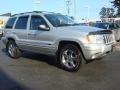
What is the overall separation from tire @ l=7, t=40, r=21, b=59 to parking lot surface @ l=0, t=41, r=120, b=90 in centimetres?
65

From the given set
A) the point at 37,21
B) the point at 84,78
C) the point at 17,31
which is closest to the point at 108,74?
the point at 84,78

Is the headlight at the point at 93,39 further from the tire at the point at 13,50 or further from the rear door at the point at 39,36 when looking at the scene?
the tire at the point at 13,50

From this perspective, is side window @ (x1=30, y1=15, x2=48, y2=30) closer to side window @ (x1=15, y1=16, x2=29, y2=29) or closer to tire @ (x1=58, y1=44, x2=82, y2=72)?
side window @ (x1=15, y1=16, x2=29, y2=29)

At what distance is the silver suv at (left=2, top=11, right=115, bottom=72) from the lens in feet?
28.0

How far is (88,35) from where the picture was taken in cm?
844

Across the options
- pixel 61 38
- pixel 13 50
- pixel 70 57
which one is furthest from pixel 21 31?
pixel 70 57

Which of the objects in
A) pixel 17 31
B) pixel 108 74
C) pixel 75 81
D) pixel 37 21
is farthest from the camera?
pixel 17 31

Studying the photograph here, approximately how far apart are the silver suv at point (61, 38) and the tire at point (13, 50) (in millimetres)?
57

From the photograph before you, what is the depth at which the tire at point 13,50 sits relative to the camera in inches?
459

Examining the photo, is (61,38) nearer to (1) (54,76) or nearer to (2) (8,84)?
(1) (54,76)

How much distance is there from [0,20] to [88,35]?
34.8 meters

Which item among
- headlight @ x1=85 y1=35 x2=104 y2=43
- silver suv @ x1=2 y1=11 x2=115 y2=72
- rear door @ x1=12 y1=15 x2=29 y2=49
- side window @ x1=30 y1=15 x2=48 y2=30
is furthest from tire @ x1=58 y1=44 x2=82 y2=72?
rear door @ x1=12 y1=15 x2=29 y2=49

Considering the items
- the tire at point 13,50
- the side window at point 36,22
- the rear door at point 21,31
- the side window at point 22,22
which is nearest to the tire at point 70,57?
the side window at point 36,22

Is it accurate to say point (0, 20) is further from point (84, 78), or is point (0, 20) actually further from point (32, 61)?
point (84, 78)
